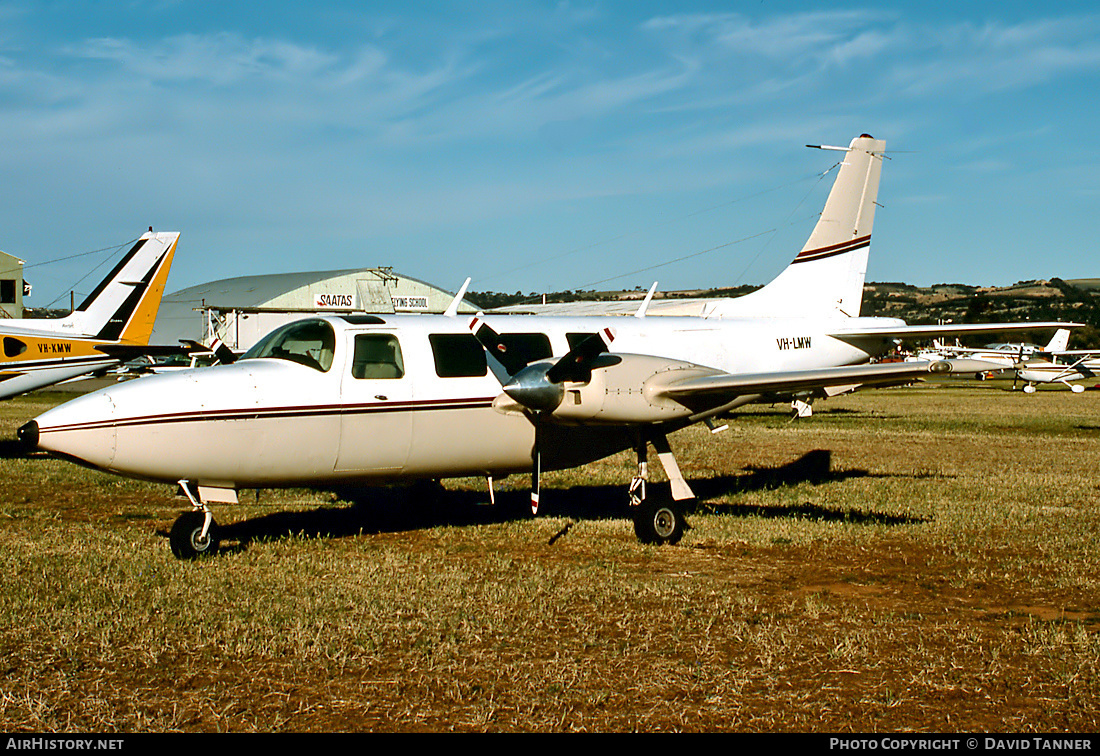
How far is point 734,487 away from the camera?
54.2 ft

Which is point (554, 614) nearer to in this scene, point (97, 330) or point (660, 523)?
point (660, 523)

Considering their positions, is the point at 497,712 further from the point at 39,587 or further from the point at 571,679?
the point at 39,587

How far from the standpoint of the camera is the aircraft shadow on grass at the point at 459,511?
12401mm

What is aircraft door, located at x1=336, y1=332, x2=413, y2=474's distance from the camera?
34.9ft

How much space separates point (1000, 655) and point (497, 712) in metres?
3.88

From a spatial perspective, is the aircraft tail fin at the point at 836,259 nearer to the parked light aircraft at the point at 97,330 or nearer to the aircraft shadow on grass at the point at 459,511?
the aircraft shadow on grass at the point at 459,511

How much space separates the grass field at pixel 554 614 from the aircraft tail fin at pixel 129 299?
1087 cm

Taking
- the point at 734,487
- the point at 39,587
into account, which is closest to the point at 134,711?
the point at 39,587

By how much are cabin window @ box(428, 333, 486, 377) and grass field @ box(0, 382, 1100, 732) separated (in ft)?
6.82

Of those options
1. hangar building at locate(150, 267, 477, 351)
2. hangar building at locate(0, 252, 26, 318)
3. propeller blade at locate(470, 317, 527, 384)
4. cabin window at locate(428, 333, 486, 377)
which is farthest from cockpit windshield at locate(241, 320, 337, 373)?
hangar building at locate(0, 252, 26, 318)

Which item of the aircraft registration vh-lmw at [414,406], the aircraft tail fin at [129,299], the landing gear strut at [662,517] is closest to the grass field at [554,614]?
the landing gear strut at [662,517]

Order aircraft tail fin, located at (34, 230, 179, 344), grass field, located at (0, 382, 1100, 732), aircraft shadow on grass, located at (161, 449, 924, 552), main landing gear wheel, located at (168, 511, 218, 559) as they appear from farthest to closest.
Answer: aircraft tail fin, located at (34, 230, 179, 344) < aircraft shadow on grass, located at (161, 449, 924, 552) < main landing gear wheel, located at (168, 511, 218, 559) < grass field, located at (0, 382, 1100, 732)

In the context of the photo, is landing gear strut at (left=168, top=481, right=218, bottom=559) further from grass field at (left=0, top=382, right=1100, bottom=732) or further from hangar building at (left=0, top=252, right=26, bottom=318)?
hangar building at (left=0, top=252, right=26, bottom=318)

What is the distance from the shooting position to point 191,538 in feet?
33.3
